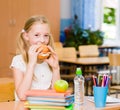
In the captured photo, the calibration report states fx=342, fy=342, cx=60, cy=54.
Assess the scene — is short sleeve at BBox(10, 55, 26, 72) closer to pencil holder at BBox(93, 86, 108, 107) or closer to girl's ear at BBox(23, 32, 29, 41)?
girl's ear at BBox(23, 32, 29, 41)

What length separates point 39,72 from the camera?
2.35 m

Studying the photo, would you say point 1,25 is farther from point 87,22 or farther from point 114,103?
point 114,103

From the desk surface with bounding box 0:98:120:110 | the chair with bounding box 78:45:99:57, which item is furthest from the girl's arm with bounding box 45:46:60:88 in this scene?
the chair with bounding box 78:45:99:57

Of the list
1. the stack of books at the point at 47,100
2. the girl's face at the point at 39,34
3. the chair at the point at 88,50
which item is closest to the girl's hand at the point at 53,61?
the girl's face at the point at 39,34

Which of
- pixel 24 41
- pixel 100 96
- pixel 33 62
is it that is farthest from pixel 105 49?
pixel 100 96

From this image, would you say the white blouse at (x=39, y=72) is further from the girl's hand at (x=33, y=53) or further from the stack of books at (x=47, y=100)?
the stack of books at (x=47, y=100)

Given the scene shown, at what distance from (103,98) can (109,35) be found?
6.53 m

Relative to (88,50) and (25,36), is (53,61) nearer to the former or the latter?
(25,36)

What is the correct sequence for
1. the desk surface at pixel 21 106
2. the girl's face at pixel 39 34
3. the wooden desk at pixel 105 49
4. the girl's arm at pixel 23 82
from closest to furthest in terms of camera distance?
1. the desk surface at pixel 21 106
2. the girl's arm at pixel 23 82
3. the girl's face at pixel 39 34
4. the wooden desk at pixel 105 49

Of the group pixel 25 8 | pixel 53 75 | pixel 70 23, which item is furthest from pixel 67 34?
pixel 53 75

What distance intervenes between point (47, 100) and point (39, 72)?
0.67 metres

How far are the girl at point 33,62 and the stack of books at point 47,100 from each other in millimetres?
384

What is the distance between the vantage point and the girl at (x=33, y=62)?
211cm

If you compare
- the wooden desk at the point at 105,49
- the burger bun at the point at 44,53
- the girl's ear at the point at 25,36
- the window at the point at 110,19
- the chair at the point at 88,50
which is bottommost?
the wooden desk at the point at 105,49
